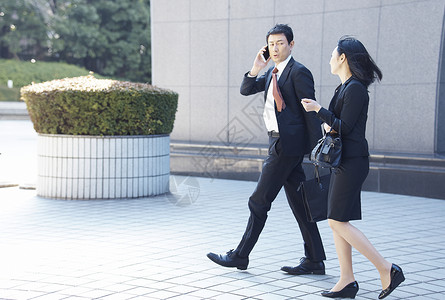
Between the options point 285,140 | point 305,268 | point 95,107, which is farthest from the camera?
point 95,107

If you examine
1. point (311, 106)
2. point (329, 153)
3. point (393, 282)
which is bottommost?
point (393, 282)

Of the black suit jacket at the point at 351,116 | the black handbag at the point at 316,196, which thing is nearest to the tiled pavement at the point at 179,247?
the black handbag at the point at 316,196

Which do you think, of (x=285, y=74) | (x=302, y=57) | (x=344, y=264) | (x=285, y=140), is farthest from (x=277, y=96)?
(x=302, y=57)

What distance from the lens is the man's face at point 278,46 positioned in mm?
4570

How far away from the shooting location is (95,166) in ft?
26.1

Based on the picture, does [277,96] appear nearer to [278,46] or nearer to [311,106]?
[278,46]

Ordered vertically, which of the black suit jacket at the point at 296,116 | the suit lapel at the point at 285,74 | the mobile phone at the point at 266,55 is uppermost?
the mobile phone at the point at 266,55

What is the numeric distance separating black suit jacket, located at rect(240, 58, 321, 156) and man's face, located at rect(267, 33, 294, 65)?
9 cm

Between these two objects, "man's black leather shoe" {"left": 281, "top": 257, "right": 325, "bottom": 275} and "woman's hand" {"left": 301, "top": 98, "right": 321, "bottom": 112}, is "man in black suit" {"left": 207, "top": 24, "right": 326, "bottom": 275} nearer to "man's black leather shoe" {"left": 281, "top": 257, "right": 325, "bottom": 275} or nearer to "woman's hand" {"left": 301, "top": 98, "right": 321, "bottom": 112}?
"man's black leather shoe" {"left": 281, "top": 257, "right": 325, "bottom": 275}

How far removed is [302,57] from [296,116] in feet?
19.8

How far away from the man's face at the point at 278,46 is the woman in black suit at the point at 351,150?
0.64m

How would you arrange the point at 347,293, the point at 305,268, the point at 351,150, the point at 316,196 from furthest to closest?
the point at 305,268, the point at 316,196, the point at 347,293, the point at 351,150

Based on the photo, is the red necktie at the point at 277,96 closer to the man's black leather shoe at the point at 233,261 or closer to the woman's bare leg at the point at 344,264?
the woman's bare leg at the point at 344,264

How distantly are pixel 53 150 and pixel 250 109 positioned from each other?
4.13m
